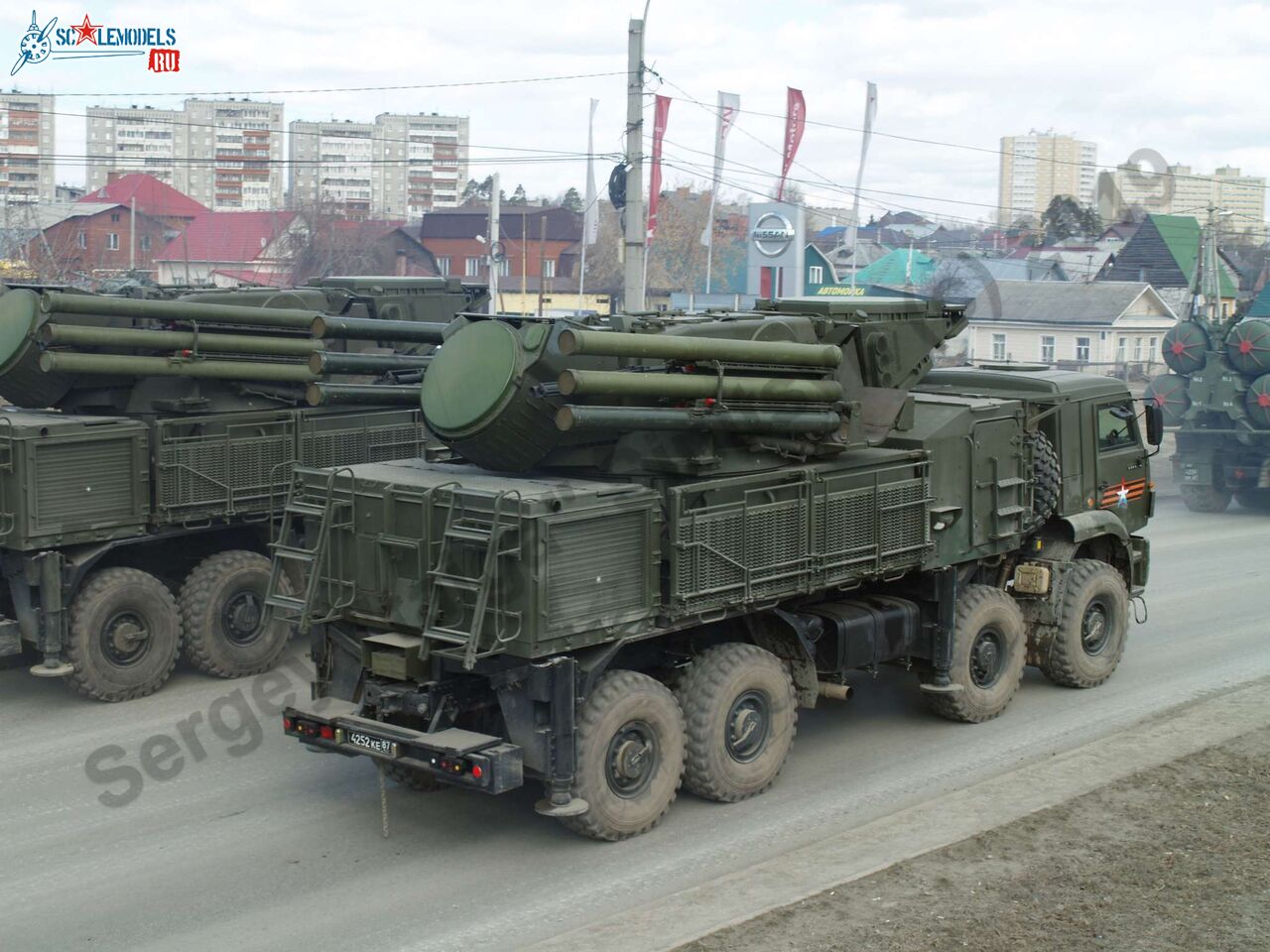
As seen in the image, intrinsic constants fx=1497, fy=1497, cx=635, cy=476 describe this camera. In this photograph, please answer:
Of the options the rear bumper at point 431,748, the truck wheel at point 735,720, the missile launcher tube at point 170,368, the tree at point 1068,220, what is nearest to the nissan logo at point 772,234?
the missile launcher tube at point 170,368

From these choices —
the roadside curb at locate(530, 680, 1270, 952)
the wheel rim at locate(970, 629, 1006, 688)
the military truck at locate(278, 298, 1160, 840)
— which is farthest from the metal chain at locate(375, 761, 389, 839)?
the wheel rim at locate(970, 629, 1006, 688)

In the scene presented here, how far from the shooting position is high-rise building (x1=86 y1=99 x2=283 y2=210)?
506ft

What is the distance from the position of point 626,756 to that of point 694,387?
7.43 ft

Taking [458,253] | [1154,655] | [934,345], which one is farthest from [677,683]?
[458,253]

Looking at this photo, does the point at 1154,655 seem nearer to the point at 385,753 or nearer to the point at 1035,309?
the point at 385,753

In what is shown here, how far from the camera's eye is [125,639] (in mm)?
12023

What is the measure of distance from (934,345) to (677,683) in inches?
145

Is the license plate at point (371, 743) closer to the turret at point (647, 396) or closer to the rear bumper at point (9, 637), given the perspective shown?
the turret at point (647, 396)

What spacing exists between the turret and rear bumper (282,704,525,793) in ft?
5.88

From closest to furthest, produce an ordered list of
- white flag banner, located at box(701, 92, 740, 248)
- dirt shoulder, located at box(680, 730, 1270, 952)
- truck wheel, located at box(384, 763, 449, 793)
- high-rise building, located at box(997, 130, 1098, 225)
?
dirt shoulder, located at box(680, 730, 1270, 952) → truck wheel, located at box(384, 763, 449, 793) → white flag banner, located at box(701, 92, 740, 248) → high-rise building, located at box(997, 130, 1098, 225)

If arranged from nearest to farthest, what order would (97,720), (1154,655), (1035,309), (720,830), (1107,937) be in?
1. (1107,937)
2. (720,830)
3. (97,720)
4. (1154,655)
5. (1035,309)

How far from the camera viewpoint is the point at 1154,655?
45.0 feet

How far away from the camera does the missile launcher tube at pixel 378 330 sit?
12.7 m

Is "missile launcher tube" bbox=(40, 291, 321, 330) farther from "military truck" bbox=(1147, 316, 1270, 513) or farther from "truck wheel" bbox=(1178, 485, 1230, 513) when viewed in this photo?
"truck wheel" bbox=(1178, 485, 1230, 513)
